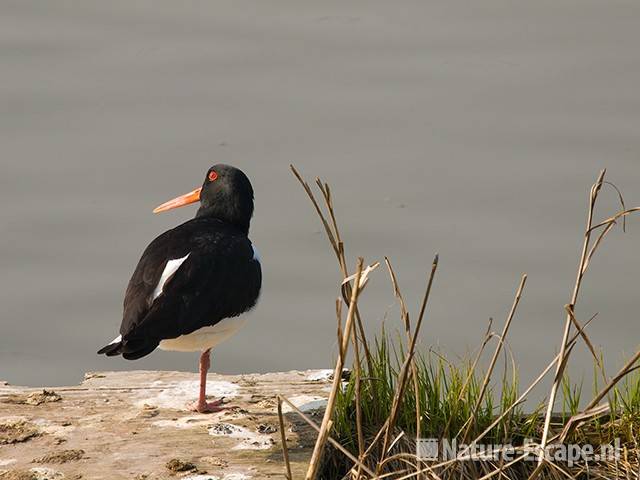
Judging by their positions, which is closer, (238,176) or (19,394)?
(19,394)

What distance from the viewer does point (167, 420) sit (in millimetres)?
5547

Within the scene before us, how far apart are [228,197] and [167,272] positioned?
1040mm

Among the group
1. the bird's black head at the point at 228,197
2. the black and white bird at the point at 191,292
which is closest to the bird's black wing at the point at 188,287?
the black and white bird at the point at 191,292

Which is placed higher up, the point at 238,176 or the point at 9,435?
the point at 238,176

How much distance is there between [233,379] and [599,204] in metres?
3.52

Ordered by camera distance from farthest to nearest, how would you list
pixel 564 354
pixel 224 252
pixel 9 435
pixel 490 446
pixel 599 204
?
pixel 599 204, pixel 224 252, pixel 9 435, pixel 490 446, pixel 564 354

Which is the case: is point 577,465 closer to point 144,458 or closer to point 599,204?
point 144,458

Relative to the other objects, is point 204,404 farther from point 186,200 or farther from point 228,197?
point 186,200

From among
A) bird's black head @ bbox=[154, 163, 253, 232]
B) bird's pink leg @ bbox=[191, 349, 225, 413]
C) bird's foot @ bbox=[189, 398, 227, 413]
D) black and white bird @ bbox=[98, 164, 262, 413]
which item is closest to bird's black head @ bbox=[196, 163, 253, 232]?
bird's black head @ bbox=[154, 163, 253, 232]

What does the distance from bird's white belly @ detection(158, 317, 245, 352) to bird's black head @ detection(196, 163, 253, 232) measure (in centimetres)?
80

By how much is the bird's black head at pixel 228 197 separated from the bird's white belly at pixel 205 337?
804 mm

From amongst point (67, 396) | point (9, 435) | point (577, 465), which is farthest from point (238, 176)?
point (577, 465)

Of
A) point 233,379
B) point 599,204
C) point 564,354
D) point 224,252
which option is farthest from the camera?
point 599,204

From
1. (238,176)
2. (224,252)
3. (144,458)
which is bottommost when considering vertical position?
(144,458)
